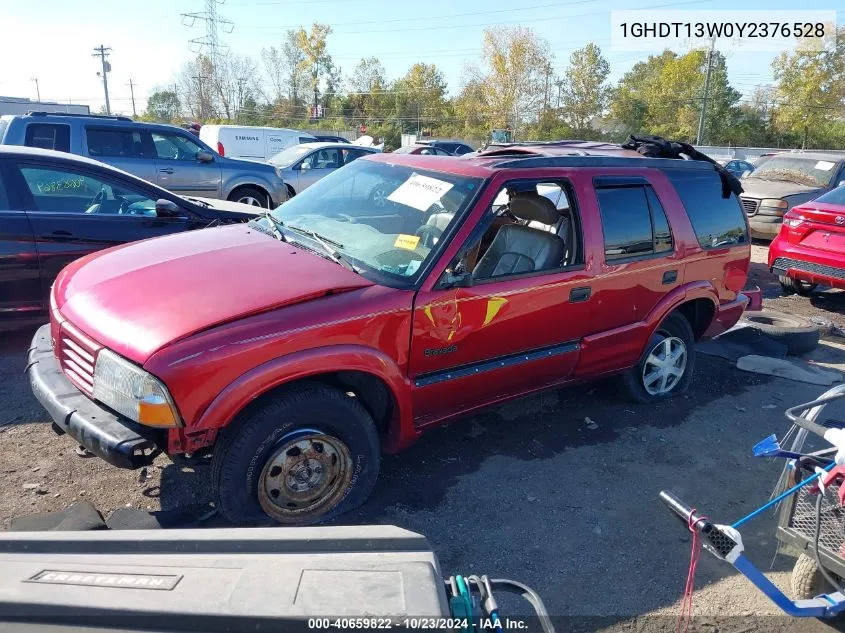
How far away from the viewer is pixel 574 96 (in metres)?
53.1

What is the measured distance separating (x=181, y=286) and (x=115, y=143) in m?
8.03

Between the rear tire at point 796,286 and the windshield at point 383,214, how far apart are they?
22.1 ft

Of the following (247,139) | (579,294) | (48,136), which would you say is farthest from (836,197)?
(247,139)

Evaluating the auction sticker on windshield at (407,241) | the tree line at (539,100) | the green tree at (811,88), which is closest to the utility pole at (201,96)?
the tree line at (539,100)

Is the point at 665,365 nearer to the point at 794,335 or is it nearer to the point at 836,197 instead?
the point at 794,335

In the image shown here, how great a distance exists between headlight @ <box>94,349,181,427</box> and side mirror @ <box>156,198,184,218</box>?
9.87ft

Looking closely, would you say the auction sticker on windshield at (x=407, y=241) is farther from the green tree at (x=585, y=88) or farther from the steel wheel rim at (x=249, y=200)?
the green tree at (x=585, y=88)

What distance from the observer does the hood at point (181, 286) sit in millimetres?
2830

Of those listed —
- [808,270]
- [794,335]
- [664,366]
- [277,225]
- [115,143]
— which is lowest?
[794,335]

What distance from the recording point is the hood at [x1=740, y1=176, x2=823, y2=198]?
11189mm

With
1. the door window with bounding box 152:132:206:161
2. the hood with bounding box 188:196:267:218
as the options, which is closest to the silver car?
the door window with bounding box 152:132:206:161

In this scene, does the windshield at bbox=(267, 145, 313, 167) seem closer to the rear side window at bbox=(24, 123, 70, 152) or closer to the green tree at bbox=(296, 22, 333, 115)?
the rear side window at bbox=(24, 123, 70, 152)

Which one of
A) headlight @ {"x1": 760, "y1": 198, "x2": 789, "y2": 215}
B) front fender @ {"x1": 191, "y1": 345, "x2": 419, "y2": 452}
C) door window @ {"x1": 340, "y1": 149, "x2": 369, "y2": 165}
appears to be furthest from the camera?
door window @ {"x1": 340, "y1": 149, "x2": 369, "y2": 165}

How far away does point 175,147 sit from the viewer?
411 inches
